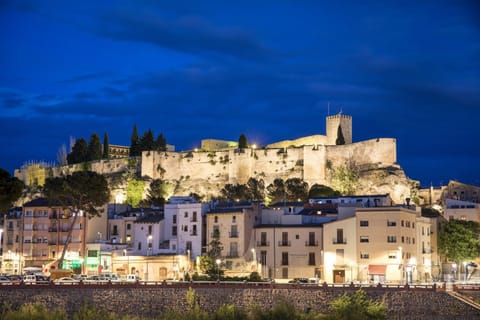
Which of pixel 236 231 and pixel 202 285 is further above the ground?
pixel 236 231

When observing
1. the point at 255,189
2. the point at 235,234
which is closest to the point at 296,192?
the point at 255,189

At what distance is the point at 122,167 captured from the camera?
126 meters

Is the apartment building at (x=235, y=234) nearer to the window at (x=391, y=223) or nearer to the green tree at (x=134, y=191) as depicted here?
the window at (x=391, y=223)

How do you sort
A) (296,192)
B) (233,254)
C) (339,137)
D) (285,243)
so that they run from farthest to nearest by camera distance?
(339,137) → (296,192) → (233,254) → (285,243)

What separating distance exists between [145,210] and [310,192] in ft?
77.9

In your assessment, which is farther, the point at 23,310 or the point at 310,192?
the point at 310,192

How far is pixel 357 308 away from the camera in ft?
156

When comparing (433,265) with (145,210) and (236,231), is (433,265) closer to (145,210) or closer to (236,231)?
(236,231)

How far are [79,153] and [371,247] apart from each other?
80.2 metres

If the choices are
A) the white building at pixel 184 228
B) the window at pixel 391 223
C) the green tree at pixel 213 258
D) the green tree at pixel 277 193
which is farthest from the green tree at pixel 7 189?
the green tree at pixel 277 193

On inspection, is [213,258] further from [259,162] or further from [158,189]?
[259,162]

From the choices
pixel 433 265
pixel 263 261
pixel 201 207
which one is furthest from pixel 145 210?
pixel 433 265

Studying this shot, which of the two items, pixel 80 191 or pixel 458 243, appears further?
pixel 80 191

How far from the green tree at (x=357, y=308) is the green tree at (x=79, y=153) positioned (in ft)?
298
